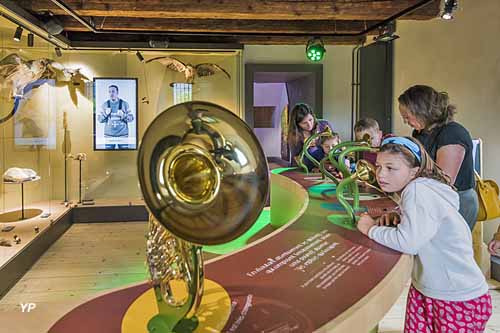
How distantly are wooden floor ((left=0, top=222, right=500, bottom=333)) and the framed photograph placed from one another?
4.97 feet

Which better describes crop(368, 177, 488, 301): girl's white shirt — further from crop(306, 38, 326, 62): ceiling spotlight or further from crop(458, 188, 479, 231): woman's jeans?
crop(306, 38, 326, 62): ceiling spotlight

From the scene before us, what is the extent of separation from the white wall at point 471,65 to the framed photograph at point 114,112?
4.36m

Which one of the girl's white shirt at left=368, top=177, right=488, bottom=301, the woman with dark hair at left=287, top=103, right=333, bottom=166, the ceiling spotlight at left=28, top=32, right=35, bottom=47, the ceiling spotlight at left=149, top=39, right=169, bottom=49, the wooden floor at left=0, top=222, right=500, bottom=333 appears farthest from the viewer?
the ceiling spotlight at left=149, top=39, right=169, bottom=49

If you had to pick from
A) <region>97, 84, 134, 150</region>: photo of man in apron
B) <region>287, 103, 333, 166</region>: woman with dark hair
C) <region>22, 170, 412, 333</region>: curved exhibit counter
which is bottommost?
<region>22, 170, 412, 333</region>: curved exhibit counter

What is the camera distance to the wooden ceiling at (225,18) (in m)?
4.97

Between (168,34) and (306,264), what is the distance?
5868 mm

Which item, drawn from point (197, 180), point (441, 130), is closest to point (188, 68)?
point (441, 130)

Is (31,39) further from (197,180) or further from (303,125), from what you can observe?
(197,180)

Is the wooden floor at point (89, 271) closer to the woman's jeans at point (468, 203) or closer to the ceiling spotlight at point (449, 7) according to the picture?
the woman's jeans at point (468, 203)

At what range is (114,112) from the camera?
272 inches

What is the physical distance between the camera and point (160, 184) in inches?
32.2

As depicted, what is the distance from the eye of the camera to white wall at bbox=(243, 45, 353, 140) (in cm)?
750

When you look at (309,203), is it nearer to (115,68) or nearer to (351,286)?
(351,286)

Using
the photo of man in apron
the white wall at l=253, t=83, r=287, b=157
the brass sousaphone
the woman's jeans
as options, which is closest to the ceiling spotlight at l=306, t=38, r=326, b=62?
the photo of man in apron
